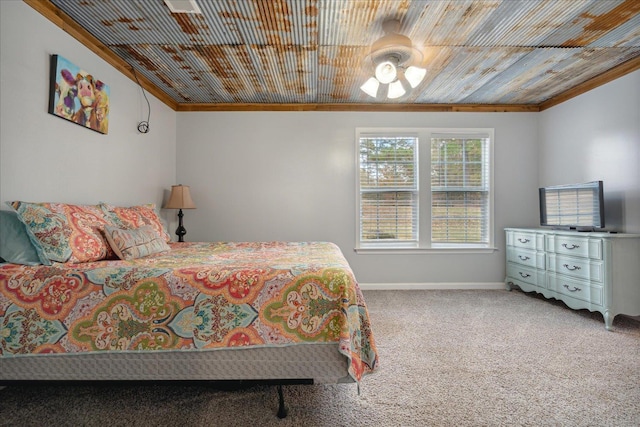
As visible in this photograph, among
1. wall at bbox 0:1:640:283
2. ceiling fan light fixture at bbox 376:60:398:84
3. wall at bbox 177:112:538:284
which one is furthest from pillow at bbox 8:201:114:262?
ceiling fan light fixture at bbox 376:60:398:84

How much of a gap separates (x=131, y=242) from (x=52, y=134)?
3.15 feet

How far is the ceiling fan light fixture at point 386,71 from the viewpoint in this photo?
99.5 inches

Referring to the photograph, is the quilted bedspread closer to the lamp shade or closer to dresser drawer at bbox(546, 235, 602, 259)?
the lamp shade

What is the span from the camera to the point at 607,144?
3.31 metres

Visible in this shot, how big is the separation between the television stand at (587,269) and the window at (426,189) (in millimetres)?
722

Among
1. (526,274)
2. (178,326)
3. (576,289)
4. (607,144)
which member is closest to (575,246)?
(576,289)

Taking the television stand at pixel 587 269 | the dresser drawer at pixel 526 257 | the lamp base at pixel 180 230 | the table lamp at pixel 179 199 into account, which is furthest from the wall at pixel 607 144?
the lamp base at pixel 180 230

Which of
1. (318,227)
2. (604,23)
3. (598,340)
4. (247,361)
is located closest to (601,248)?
(598,340)

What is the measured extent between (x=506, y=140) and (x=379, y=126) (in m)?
1.70

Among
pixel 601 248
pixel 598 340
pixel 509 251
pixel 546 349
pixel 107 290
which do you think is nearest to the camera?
pixel 107 290

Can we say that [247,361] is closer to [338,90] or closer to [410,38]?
A: [410,38]

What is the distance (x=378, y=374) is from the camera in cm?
202

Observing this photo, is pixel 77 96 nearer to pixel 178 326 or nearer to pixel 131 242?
pixel 131 242

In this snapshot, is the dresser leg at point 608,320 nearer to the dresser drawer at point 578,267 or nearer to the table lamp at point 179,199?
the dresser drawer at point 578,267
